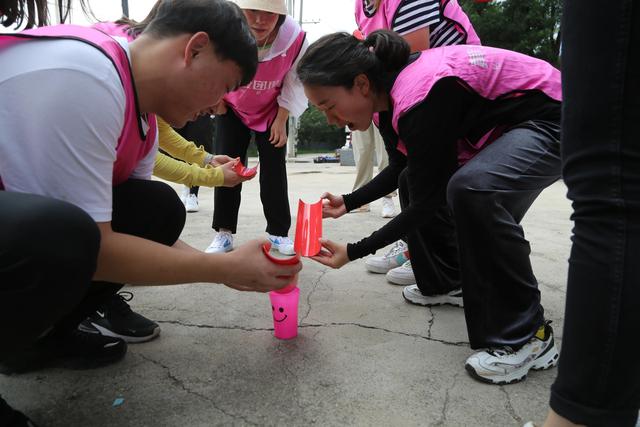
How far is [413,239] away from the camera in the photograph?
5.56 feet

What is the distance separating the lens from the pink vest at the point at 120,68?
0.85m

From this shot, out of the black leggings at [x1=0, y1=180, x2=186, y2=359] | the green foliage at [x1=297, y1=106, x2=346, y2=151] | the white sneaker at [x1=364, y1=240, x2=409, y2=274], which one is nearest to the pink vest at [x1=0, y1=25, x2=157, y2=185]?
the black leggings at [x1=0, y1=180, x2=186, y2=359]

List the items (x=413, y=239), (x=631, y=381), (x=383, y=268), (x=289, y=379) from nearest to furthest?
1. (x=631, y=381)
2. (x=289, y=379)
3. (x=413, y=239)
4. (x=383, y=268)

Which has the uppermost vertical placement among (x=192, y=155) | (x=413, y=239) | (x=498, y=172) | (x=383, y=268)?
(x=498, y=172)

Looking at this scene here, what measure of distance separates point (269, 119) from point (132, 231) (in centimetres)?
122

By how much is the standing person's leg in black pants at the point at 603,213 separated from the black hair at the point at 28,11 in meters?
0.92

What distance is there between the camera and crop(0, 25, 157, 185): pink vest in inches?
33.5

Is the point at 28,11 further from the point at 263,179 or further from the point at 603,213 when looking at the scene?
the point at 263,179

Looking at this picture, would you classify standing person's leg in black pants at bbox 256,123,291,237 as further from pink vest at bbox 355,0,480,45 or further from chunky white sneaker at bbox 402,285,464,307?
chunky white sneaker at bbox 402,285,464,307

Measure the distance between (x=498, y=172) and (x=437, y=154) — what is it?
6.9 inches

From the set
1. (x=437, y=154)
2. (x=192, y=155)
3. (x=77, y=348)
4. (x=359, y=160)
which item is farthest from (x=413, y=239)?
(x=359, y=160)

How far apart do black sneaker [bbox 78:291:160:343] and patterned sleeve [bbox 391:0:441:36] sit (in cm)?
146

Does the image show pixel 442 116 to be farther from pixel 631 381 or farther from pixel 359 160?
pixel 359 160

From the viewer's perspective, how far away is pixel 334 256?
1427mm
